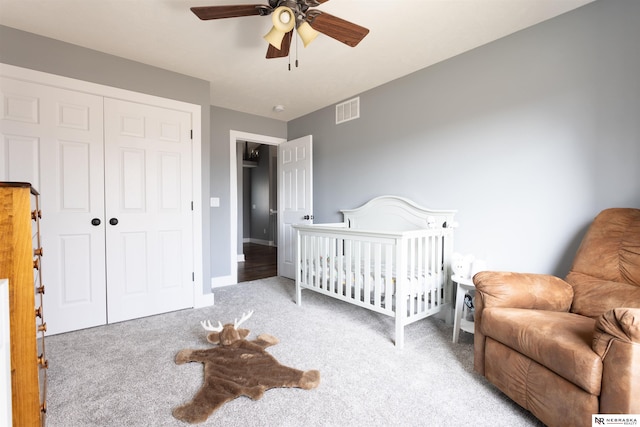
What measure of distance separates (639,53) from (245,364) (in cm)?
298

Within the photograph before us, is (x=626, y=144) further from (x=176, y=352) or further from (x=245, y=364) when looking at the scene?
(x=176, y=352)

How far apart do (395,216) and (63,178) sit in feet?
9.56

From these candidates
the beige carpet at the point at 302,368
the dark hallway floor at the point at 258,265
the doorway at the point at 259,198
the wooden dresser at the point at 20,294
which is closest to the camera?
the wooden dresser at the point at 20,294

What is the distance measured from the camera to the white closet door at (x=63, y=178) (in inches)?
82.0

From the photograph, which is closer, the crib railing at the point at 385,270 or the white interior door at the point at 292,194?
the crib railing at the point at 385,270

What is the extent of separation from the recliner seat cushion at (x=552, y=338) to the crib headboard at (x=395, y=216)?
3.49 feet

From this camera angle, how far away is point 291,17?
5.01ft

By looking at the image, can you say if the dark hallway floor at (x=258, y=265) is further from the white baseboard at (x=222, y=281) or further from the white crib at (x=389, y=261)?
the white crib at (x=389, y=261)

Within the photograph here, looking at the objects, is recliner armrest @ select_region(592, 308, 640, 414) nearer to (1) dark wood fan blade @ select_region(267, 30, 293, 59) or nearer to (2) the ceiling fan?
(2) the ceiling fan

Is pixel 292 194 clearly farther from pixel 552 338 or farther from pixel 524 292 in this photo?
pixel 552 338

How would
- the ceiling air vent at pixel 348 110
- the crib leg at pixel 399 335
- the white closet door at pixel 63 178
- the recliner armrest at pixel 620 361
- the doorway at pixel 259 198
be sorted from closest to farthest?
the recliner armrest at pixel 620 361 < the crib leg at pixel 399 335 < the white closet door at pixel 63 178 < the ceiling air vent at pixel 348 110 < the doorway at pixel 259 198

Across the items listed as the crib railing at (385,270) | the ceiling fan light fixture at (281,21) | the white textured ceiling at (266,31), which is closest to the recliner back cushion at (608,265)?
the crib railing at (385,270)

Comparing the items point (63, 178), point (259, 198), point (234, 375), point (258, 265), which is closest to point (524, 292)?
point (234, 375)

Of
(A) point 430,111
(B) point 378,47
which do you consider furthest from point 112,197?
(A) point 430,111
